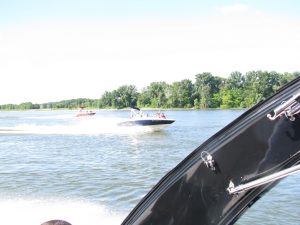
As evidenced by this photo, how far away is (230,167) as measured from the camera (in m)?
1.45

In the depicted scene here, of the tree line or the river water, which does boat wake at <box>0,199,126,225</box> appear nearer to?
the river water

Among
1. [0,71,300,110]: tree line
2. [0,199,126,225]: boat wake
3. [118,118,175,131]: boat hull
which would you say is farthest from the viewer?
[0,71,300,110]: tree line

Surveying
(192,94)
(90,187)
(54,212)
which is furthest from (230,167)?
(192,94)

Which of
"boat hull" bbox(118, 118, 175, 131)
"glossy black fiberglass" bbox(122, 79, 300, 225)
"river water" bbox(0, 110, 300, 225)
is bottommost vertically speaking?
"river water" bbox(0, 110, 300, 225)

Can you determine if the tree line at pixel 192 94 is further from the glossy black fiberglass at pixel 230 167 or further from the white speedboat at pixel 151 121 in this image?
the glossy black fiberglass at pixel 230 167

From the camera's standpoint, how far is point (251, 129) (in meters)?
1.43

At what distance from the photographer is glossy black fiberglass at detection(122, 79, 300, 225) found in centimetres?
140

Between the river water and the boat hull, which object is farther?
Answer: the boat hull

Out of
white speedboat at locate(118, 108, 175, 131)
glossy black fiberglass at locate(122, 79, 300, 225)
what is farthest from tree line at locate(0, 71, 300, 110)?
glossy black fiberglass at locate(122, 79, 300, 225)

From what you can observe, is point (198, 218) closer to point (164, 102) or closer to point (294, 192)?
point (294, 192)

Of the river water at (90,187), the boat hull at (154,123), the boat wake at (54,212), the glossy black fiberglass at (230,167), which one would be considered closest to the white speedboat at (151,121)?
the boat hull at (154,123)

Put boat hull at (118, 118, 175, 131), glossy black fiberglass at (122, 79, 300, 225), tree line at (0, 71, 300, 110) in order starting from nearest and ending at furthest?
glossy black fiberglass at (122, 79, 300, 225)
boat hull at (118, 118, 175, 131)
tree line at (0, 71, 300, 110)

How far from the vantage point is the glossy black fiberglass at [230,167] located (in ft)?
4.58

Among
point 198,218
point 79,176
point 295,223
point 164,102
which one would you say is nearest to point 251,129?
point 198,218
